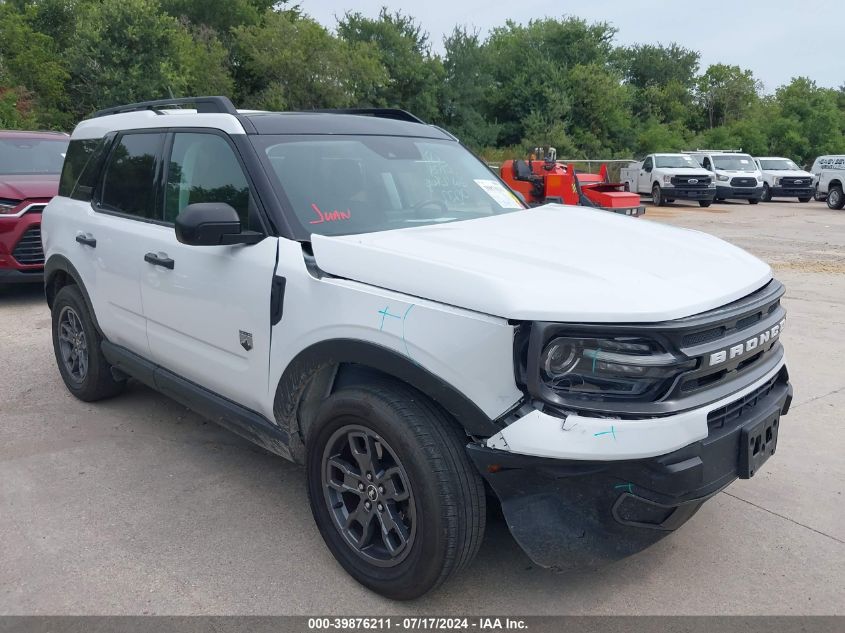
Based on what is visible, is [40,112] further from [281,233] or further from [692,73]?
[692,73]

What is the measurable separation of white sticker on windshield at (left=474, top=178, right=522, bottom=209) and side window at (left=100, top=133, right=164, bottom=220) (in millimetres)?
1790

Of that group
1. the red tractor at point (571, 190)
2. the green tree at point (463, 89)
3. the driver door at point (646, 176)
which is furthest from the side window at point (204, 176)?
the green tree at point (463, 89)

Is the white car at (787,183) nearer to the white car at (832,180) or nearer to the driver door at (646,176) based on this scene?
the white car at (832,180)

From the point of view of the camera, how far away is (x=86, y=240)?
4594 millimetres

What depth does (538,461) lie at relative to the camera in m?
2.43

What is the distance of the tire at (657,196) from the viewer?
84.9 ft

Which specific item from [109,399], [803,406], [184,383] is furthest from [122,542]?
[803,406]

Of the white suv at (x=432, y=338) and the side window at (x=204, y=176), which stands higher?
the side window at (x=204, y=176)

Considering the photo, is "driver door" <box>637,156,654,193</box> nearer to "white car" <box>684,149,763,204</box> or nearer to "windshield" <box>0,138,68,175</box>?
"white car" <box>684,149,763,204</box>

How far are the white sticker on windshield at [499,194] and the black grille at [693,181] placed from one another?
22.7 meters

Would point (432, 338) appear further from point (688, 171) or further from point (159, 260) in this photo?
point (688, 171)

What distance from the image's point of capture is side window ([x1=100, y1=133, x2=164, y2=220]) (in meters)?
4.16

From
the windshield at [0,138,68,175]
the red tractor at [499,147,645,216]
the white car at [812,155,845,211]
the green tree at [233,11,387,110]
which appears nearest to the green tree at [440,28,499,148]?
the green tree at [233,11,387,110]

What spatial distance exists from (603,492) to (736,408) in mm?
655
